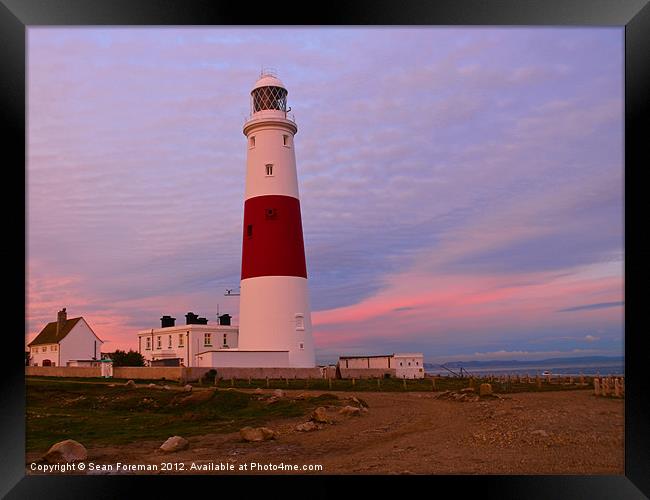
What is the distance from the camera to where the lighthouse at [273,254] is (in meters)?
17.9

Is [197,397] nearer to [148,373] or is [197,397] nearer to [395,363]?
[148,373]

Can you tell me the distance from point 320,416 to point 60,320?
6666 millimetres

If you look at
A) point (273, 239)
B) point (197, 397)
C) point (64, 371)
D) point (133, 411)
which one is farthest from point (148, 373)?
point (273, 239)

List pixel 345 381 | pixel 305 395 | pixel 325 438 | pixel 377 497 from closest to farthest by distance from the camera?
pixel 377 497, pixel 325 438, pixel 305 395, pixel 345 381

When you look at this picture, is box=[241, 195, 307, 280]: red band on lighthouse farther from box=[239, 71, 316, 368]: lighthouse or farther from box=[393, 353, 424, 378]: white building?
box=[393, 353, 424, 378]: white building

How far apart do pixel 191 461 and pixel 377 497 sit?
11.0 ft

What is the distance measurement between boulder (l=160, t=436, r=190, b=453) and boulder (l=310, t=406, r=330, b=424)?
2.49 metres

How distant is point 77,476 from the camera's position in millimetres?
9344

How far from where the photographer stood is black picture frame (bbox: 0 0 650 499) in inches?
319

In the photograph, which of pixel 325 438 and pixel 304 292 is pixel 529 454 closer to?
pixel 325 438

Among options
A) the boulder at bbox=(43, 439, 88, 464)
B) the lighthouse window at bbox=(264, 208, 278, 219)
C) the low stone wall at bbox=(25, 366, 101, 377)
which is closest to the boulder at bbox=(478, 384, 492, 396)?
the lighthouse window at bbox=(264, 208, 278, 219)

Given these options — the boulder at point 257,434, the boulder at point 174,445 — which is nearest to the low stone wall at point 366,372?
the boulder at point 257,434

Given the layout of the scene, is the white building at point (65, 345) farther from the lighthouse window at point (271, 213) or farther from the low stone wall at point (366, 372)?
the low stone wall at point (366, 372)

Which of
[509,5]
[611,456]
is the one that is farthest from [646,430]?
[509,5]
